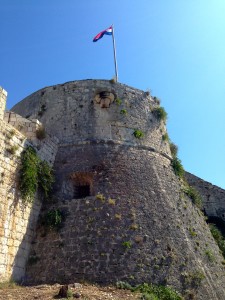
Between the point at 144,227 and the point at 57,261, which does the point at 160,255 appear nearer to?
the point at 144,227

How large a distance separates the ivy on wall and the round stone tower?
53 cm

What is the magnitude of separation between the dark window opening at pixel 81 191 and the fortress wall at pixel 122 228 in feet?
0.74

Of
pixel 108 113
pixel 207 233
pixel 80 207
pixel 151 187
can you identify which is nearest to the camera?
pixel 80 207

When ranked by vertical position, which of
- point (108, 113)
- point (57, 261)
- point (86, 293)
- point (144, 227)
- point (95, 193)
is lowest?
point (86, 293)

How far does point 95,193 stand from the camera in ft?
42.4

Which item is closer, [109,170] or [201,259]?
[201,259]

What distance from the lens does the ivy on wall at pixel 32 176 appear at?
38.9ft

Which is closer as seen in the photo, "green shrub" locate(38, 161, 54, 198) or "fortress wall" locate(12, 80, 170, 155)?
"green shrub" locate(38, 161, 54, 198)

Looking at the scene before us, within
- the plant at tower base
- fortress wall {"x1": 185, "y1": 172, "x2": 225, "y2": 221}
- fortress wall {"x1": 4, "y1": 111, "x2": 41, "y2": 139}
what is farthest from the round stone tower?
fortress wall {"x1": 185, "y1": 172, "x2": 225, "y2": 221}

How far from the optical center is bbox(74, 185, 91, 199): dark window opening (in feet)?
45.5

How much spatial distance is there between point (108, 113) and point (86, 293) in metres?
8.70

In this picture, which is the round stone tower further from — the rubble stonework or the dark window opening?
the rubble stonework

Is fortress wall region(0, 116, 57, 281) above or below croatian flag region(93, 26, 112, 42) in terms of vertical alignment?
below

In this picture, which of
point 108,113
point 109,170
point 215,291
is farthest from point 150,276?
point 108,113
